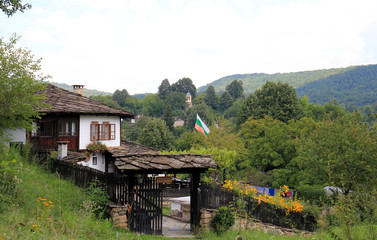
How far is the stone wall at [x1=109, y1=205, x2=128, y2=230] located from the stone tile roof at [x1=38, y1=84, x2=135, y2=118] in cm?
1328

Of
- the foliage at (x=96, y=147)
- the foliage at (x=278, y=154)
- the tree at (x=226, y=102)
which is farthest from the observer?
the tree at (x=226, y=102)

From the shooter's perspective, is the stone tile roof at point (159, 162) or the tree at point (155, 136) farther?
the tree at point (155, 136)

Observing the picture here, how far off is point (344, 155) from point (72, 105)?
60.2 ft

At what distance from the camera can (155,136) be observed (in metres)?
56.7

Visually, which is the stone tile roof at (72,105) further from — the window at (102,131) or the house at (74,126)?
the window at (102,131)

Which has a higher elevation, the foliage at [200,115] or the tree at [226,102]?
the tree at [226,102]

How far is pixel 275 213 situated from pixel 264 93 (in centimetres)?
3550

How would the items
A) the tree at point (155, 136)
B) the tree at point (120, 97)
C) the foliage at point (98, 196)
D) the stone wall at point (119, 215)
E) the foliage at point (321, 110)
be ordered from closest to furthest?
the stone wall at point (119, 215) < the foliage at point (98, 196) < the foliage at point (321, 110) < the tree at point (155, 136) < the tree at point (120, 97)

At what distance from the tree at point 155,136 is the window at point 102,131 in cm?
3059

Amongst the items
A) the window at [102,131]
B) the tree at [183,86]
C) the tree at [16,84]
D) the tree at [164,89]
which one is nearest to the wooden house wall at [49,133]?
the window at [102,131]

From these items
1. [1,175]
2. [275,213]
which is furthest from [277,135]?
[1,175]

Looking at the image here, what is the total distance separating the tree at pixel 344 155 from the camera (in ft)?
66.2

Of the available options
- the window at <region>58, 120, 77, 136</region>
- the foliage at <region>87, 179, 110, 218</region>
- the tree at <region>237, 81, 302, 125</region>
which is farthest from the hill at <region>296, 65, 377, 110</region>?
the foliage at <region>87, 179, 110, 218</region>

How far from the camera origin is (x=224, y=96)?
4498 inches
